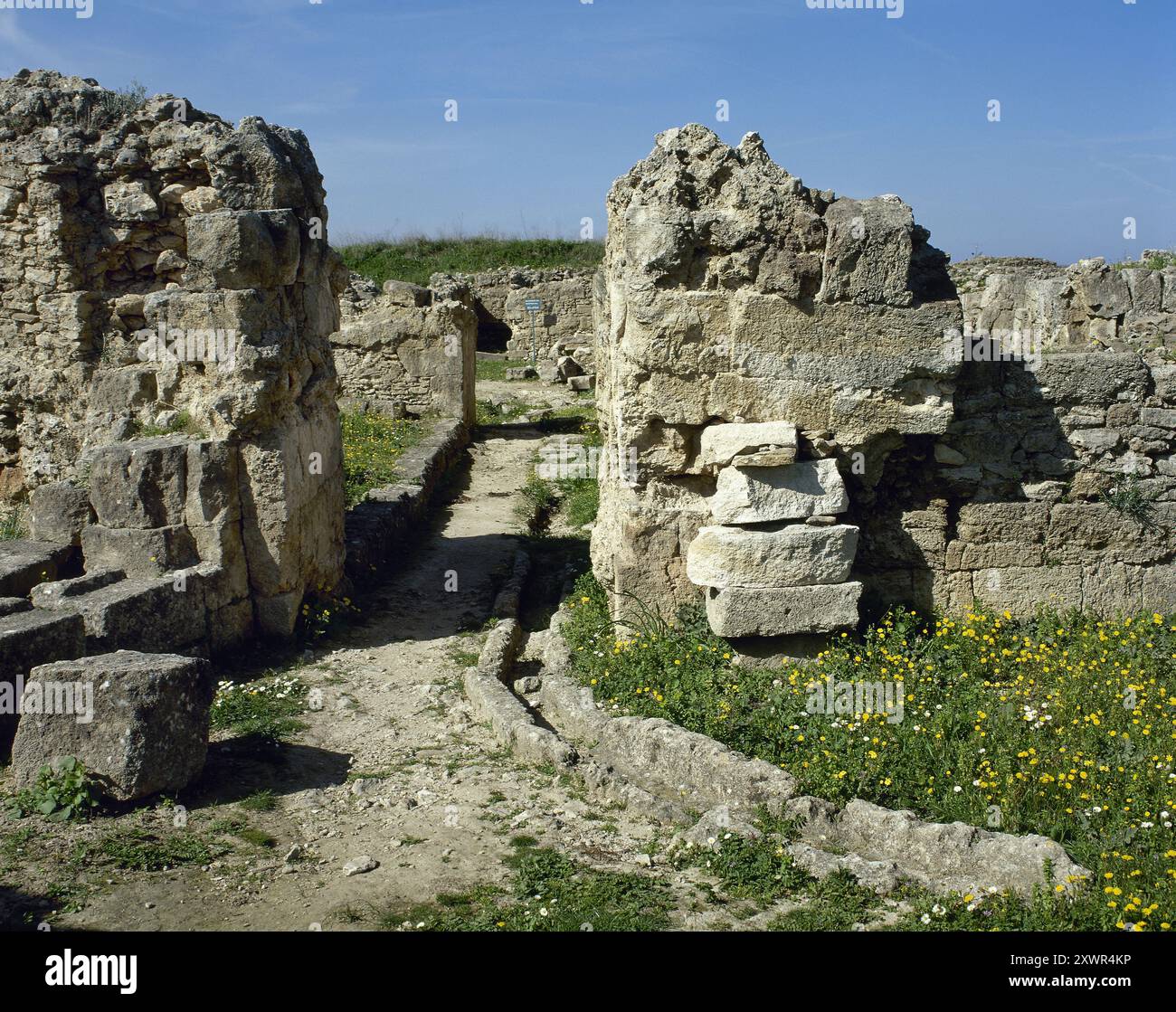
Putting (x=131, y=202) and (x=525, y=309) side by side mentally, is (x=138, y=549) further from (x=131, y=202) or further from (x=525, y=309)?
(x=525, y=309)

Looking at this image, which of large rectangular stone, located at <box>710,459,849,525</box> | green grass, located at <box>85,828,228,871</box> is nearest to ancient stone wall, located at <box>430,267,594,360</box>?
large rectangular stone, located at <box>710,459,849,525</box>

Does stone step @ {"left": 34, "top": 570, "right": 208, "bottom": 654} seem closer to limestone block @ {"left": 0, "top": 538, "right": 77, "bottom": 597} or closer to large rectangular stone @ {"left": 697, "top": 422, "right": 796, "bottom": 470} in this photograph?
limestone block @ {"left": 0, "top": 538, "right": 77, "bottom": 597}

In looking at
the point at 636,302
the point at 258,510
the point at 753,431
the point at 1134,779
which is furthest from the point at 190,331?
the point at 1134,779

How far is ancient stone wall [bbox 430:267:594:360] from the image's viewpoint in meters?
27.3

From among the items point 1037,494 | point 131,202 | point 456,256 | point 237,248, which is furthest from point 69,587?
point 456,256

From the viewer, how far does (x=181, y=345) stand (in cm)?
779

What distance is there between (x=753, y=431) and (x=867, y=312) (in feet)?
3.42

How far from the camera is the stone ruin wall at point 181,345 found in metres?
7.46

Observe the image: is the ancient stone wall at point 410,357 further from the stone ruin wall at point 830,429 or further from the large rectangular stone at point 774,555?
the large rectangular stone at point 774,555

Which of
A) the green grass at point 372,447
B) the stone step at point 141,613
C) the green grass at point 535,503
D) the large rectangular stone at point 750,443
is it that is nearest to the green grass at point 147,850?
the stone step at point 141,613

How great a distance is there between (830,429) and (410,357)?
12.5 meters

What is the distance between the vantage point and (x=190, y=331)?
774cm

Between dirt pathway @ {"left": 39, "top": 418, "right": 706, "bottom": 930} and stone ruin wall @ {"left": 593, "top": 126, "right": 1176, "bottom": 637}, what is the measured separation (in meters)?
1.50

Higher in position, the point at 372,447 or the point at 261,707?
the point at 372,447
